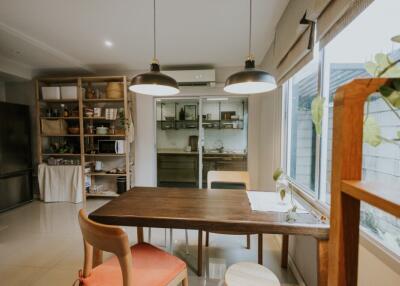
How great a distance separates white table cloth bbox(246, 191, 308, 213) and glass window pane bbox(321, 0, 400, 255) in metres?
0.45

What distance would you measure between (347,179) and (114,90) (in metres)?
3.81

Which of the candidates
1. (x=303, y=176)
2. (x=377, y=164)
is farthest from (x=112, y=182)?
(x=377, y=164)

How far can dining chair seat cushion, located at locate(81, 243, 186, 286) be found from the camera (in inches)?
42.9

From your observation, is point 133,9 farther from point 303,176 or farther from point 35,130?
point 35,130

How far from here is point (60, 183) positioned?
3.75 m

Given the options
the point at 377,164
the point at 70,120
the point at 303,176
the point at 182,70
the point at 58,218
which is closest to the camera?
the point at 377,164

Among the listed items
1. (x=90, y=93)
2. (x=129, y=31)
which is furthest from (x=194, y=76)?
(x=90, y=93)

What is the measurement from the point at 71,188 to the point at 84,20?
2843 mm

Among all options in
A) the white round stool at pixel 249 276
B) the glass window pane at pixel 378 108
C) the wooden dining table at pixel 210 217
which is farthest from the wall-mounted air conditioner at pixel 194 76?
the white round stool at pixel 249 276

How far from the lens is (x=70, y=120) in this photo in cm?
397

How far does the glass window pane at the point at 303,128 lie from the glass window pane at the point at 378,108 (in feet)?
1.32

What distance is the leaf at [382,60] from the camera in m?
0.50

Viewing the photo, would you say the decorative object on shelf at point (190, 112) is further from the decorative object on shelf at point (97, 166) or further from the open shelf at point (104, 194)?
the open shelf at point (104, 194)

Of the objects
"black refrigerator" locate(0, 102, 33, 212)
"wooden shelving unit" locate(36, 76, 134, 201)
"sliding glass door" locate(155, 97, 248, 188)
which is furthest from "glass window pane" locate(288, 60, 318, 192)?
"black refrigerator" locate(0, 102, 33, 212)
